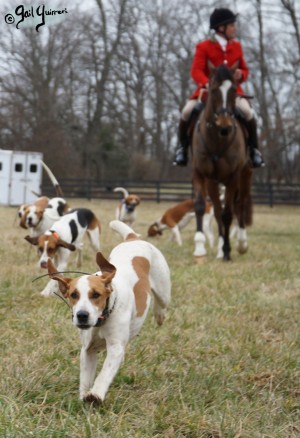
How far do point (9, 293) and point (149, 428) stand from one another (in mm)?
2903

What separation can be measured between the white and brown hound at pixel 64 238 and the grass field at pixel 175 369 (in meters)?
0.29

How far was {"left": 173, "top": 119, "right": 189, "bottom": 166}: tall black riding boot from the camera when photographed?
9.98 m

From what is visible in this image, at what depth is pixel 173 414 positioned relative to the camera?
305cm

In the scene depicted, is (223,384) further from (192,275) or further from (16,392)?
(192,275)

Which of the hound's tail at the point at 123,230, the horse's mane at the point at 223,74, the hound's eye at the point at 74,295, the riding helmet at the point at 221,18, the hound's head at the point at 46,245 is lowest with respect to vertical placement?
the hound's head at the point at 46,245

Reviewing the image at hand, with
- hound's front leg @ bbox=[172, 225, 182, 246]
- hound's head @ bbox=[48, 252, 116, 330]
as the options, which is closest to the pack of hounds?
hound's head @ bbox=[48, 252, 116, 330]

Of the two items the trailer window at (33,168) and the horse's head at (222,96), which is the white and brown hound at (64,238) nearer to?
the horse's head at (222,96)

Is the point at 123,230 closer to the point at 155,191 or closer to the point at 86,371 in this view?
the point at 86,371

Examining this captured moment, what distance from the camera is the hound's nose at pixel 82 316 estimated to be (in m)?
2.99

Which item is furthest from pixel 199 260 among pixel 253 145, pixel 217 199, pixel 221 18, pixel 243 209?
pixel 221 18

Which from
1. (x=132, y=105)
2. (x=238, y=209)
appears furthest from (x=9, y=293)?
(x=132, y=105)

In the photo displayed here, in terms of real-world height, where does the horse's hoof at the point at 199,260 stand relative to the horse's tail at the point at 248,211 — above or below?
below

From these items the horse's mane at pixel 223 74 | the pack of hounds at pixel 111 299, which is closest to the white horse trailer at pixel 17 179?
the horse's mane at pixel 223 74

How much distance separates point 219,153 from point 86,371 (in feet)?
19.2
